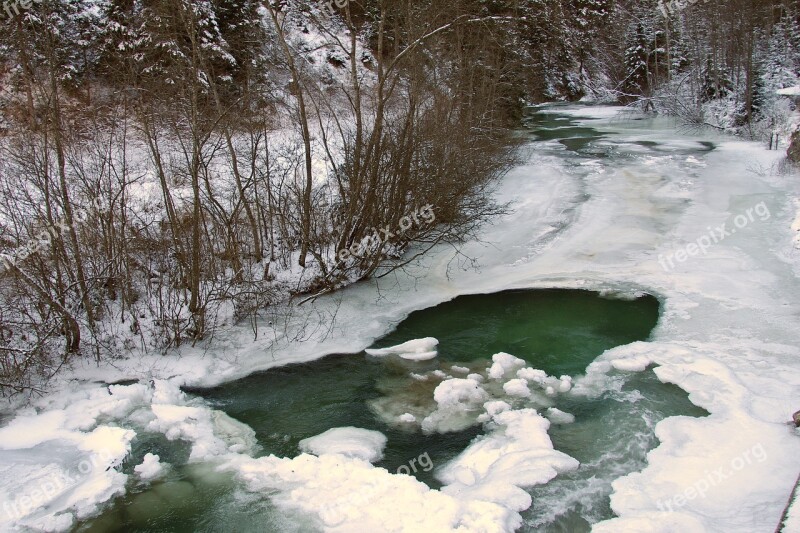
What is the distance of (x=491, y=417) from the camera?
26.6 feet

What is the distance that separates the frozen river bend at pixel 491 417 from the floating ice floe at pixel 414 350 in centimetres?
5

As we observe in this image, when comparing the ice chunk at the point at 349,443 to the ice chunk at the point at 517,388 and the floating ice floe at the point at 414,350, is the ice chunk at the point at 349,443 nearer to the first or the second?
the ice chunk at the point at 517,388

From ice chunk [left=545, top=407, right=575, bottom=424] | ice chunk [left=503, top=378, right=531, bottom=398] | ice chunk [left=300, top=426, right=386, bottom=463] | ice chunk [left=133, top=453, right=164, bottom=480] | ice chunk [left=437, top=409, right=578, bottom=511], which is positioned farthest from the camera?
ice chunk [left=503, top=378, right=531, bottom=398]

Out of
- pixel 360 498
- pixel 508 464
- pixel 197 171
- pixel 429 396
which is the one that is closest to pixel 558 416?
pixel 508 464

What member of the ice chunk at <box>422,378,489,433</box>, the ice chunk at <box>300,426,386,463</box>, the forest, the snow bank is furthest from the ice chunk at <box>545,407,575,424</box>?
the forest

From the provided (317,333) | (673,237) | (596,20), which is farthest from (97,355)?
(596,20)

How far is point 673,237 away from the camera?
48.3 ft

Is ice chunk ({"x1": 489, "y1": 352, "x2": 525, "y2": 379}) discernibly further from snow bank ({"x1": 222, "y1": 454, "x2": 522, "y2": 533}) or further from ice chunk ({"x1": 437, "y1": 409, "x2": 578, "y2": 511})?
snow bank ({"x1": 222, "y1": 454, "x2": 522, "y2": 533})

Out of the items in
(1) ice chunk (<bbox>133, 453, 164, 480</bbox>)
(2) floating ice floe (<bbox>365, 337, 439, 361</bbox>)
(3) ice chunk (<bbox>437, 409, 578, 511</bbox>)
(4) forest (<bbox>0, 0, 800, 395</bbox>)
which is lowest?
(3) ice chunk (<bbox>437, 409, 578, 511</bbox>)

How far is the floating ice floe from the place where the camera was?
9953 millimetres

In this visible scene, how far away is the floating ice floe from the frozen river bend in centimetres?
5

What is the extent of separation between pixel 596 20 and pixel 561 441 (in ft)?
157

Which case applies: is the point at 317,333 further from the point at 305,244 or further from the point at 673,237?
the point at 673,237

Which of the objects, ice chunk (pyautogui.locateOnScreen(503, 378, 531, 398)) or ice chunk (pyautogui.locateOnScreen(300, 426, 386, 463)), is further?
ice chunk (pyautogui.locateOnScreen(503, 378, 531, 398))
